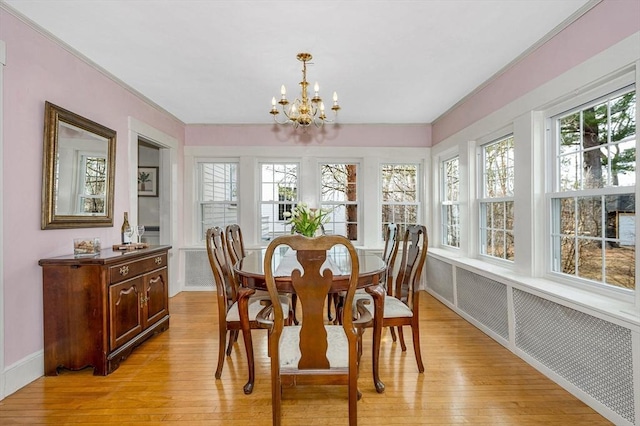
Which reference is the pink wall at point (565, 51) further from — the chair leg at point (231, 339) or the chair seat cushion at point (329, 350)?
the chair leg at point (231, 339)

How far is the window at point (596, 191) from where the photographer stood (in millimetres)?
2096

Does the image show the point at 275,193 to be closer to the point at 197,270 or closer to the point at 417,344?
the point at 197,270

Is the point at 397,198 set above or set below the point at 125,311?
above

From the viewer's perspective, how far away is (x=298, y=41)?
2.70 metres

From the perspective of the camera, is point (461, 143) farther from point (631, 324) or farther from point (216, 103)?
point (216, 103)

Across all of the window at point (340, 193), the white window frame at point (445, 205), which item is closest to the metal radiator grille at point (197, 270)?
the window at point (340, 193)

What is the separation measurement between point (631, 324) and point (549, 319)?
658mm

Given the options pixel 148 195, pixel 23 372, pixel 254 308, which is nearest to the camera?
pixel 23 372

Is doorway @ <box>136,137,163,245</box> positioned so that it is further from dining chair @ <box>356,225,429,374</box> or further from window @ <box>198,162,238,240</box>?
dining chair @ <box>356,225,429,374</box>

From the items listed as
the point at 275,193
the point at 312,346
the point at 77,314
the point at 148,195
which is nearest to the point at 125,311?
the point at 77,314

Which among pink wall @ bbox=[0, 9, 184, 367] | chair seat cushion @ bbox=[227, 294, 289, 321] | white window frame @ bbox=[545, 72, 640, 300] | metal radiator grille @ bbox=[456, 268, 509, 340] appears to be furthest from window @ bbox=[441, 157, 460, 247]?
pink wall @ bbox=[0, 9, 184, 367]

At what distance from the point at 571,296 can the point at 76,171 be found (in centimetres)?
394

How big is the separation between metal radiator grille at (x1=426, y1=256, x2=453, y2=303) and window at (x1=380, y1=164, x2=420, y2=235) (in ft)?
2.59

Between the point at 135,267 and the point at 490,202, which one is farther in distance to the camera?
the point at 490,202
